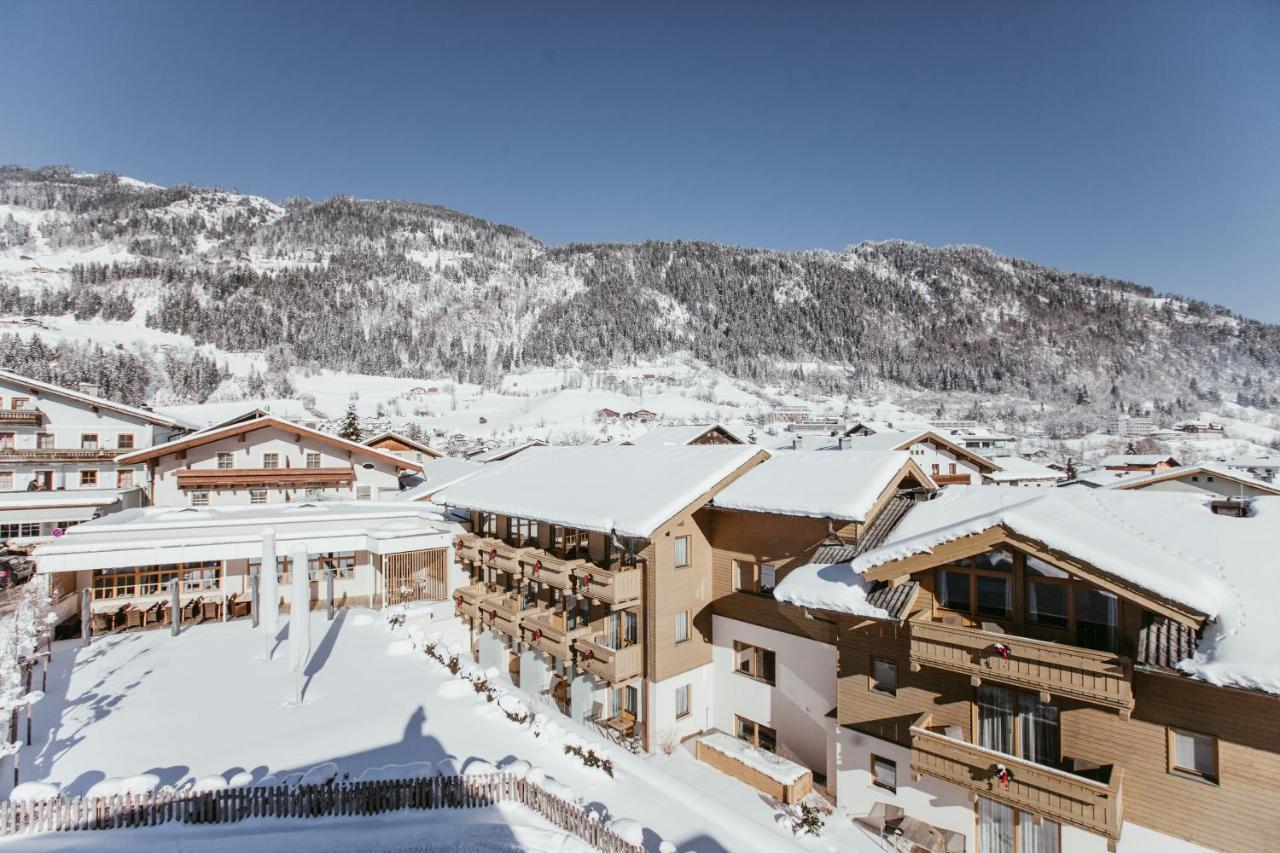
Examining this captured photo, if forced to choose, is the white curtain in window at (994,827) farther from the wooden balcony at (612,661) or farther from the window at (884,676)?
the wooden balcony at (612,661)

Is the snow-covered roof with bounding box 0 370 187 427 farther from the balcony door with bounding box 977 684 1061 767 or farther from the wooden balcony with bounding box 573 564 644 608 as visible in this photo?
the balcony door with bounding box 977 684 1061 767

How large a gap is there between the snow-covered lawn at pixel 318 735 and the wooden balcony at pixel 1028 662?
16.4 ft

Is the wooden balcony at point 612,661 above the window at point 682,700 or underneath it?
above

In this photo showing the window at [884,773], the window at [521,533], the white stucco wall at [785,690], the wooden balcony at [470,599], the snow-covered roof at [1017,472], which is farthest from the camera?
the snow-covered roof at [1017,472]

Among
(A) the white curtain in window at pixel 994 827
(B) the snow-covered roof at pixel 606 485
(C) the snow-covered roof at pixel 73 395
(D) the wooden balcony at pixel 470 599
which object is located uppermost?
(C) the snow-covered roof at pixel 73 395

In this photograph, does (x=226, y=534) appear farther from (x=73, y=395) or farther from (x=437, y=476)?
(x=73, y=395)

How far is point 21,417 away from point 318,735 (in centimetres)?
3126

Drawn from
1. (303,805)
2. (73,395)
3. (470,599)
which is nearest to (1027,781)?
(303,805)

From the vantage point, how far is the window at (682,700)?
17156mm

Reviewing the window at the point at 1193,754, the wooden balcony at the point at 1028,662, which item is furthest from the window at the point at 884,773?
the window at the point at 1193,754

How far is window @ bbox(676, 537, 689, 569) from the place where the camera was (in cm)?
1722

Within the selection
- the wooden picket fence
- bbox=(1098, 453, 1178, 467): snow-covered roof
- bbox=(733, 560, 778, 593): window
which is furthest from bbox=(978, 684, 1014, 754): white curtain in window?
bbox=(1098, 453, 1178, 467): snow-covered roof

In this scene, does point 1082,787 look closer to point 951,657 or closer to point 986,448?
point 951,657

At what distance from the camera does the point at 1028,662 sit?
10.4 meters
